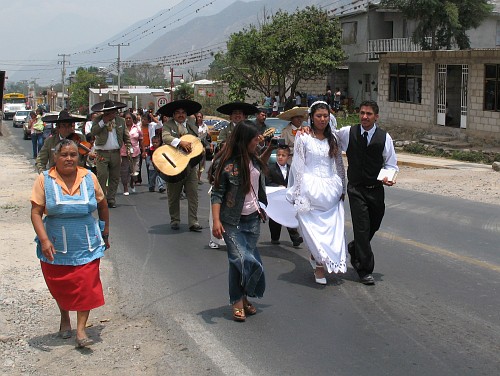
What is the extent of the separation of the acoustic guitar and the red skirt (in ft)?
16.8

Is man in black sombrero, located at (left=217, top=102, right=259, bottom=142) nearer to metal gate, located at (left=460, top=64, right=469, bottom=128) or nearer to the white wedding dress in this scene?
the white wedding dress

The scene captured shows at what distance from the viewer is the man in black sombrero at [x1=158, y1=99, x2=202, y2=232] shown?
1141 cm

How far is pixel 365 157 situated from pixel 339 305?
5.30 feet

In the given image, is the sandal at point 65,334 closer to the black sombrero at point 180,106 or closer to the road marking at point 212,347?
the road marking at point 212,347

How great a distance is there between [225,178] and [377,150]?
74.5 inches

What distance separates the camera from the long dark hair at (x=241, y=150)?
6.74 meters

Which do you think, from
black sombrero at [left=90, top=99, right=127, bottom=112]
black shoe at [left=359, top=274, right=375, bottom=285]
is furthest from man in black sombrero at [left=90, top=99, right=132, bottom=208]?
black shoe at [left=359, top=274, right=375, bottom=285]

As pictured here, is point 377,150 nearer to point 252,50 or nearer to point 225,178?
point 225,178

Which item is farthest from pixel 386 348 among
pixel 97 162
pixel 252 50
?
pixel 252 50

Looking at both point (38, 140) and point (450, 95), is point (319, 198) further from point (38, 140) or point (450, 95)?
point (450, 95)

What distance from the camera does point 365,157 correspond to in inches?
312

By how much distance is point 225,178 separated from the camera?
22.2 feet

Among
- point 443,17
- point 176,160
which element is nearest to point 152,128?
point 176,160

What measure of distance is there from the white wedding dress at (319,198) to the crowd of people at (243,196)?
0.03 feet
